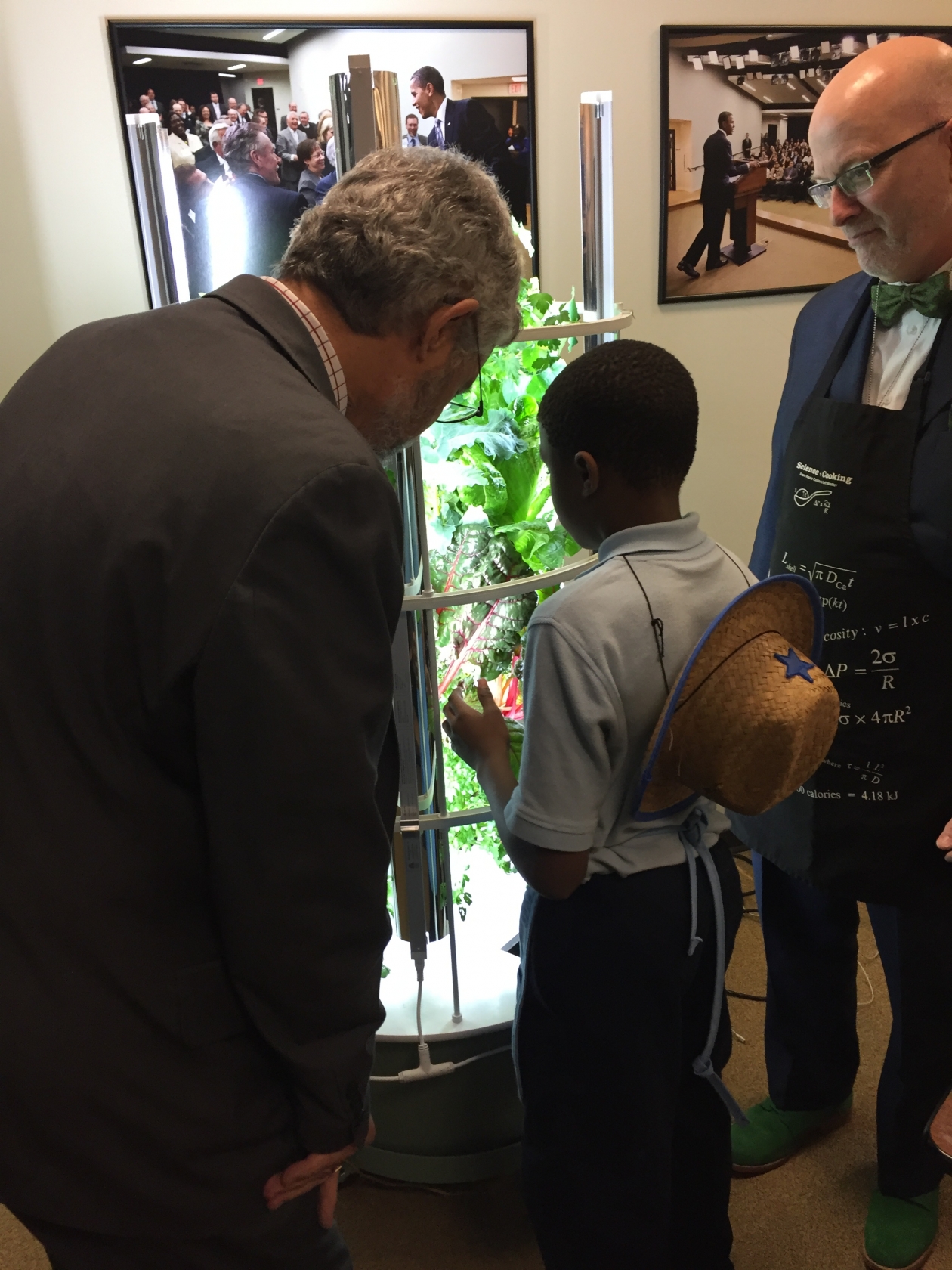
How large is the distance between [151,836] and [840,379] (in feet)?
3.97

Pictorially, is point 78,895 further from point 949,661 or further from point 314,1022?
point 949,661

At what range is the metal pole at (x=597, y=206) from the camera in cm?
144

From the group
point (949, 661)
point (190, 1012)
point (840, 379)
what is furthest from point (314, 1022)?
point (840, 379)

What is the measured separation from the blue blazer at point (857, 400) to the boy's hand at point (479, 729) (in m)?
0.63

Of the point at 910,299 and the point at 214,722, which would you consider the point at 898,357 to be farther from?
the point at 214,722

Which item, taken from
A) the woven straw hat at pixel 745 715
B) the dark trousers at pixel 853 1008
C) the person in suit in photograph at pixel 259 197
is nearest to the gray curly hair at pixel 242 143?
the person in suit in photograph at pixel 259 197

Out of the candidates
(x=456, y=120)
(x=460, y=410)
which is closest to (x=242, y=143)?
(x=456, y=120)

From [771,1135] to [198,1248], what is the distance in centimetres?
125

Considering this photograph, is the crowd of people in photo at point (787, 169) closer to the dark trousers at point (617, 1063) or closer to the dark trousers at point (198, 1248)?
the dark trousers at point (617, 1063)

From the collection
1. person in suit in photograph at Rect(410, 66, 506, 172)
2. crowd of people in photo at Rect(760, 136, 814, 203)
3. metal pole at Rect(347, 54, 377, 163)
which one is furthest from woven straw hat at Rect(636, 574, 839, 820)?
crowd of people in photo at Rect(760, 136, 814, 203)

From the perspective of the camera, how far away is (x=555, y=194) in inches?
89.7

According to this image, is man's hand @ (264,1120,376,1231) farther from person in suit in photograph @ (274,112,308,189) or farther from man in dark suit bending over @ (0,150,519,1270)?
person in suit in photograph @ (274,112,308,189)

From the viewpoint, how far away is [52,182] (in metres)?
1.99

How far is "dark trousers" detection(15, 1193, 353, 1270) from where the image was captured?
99 cm
